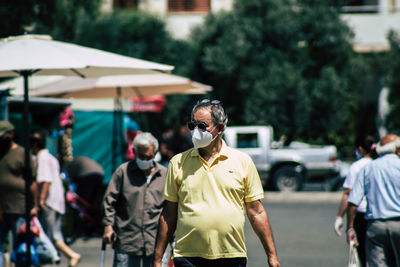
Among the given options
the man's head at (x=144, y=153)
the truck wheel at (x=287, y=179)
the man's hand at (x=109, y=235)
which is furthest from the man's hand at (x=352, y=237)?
the truck wheel at (x=287, y=179)

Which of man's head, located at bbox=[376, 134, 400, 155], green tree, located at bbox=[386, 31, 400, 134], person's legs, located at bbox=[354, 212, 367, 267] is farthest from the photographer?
green tree, located at bbox=[386, 31, 400, 134]

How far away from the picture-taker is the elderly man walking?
5723mm

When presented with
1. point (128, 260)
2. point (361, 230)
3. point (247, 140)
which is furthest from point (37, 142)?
point (247, 140)

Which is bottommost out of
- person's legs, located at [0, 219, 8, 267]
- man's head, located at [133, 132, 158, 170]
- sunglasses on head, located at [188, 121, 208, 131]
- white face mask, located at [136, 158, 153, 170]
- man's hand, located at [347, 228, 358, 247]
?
person's legs, located at [0, 219, 8, 267]

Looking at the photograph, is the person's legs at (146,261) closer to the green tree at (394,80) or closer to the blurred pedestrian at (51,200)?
the blurred pedestrian at (51,200)

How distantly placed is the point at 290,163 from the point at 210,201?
15.0 metres

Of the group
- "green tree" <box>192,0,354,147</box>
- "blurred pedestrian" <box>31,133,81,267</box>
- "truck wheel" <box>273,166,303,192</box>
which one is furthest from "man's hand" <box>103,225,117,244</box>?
"green tree" <box>192,0,354,147</box>

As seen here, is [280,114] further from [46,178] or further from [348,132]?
[46,178]

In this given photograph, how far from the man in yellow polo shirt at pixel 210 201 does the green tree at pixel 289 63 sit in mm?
17739

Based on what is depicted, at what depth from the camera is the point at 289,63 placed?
74.2 ft

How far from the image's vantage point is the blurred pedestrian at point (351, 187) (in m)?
6.59

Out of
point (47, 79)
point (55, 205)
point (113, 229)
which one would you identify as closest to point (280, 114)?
point (47, 79)

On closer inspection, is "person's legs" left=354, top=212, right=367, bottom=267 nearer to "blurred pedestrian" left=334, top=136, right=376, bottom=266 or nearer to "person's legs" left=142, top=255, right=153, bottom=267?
"blurred pedestrian" left=334, top=136, right=376, bottom=266

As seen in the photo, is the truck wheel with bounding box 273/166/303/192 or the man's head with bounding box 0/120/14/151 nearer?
the man's head with bounding box 0/120/14/151
